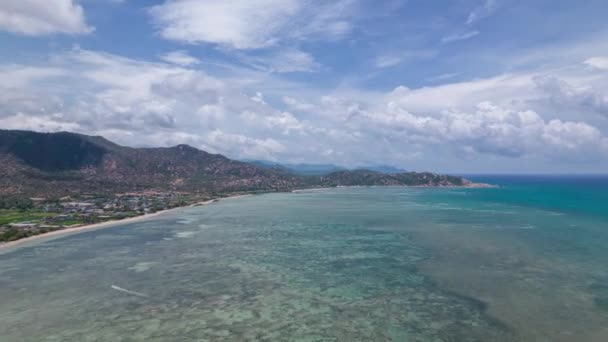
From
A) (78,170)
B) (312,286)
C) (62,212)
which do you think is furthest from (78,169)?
(312,286)

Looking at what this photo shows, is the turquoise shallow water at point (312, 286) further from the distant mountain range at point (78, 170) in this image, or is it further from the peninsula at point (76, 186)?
the distant mountain range at point (78, 170)

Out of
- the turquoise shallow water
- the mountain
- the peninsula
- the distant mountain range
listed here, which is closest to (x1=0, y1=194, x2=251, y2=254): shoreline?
the peninsula

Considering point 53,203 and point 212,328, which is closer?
point 212,328

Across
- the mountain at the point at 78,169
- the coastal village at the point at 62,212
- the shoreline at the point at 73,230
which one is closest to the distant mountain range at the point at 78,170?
the mountain at the point at 78,169

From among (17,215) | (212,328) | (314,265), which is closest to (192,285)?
(212,328)

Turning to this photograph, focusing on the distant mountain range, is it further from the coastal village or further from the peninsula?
the coastal village

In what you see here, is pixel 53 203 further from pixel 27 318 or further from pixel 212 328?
pixel 212 328
